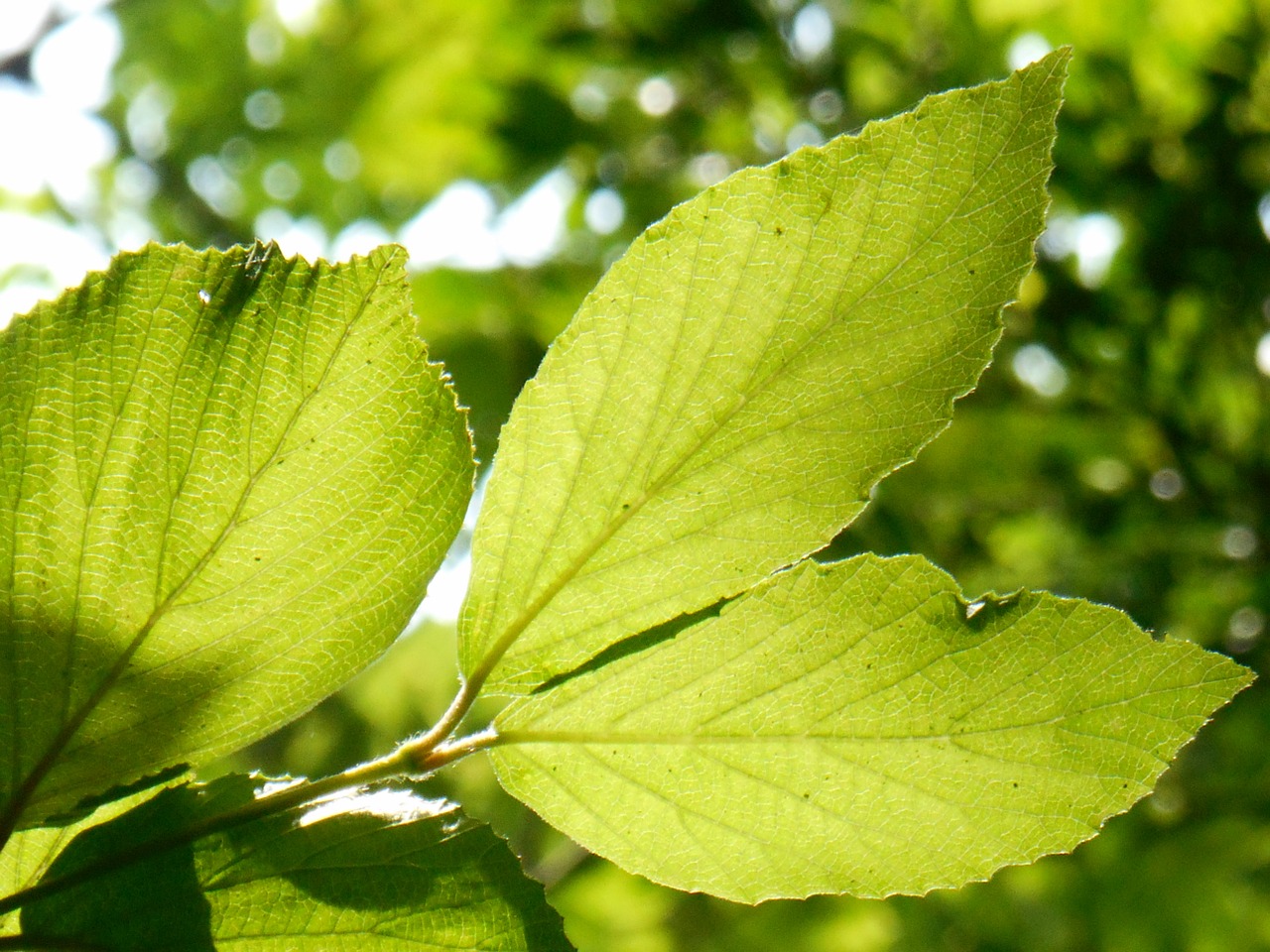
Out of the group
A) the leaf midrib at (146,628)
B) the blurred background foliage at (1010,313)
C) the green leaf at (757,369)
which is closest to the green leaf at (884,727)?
the green leaf at (757,369)

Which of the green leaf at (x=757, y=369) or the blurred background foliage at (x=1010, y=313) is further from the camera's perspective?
→ the blurred background foliage at (x=1010, y=313)

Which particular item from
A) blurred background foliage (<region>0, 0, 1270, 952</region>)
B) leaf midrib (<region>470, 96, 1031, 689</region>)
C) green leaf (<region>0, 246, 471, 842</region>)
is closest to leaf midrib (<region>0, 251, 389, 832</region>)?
green leaf (<region>0, 246, 471, 842</region>)

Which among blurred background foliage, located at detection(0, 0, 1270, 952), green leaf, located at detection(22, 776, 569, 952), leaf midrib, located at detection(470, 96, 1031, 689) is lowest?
blurred background foliage, located at detection(0, 0, 1270, 952)

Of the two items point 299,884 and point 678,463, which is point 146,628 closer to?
point 299,884

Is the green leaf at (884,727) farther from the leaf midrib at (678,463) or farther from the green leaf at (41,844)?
the green leaf at (41,844)

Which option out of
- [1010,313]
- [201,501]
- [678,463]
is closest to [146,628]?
[201,501]

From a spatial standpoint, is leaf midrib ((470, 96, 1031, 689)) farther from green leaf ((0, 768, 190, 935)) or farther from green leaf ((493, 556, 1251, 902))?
green leaf ((0, 768, 190, 935))

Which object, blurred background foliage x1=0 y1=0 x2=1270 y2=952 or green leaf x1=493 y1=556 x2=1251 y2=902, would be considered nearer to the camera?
green leaf x1=493 y1=556 x2=1251 y2=902
